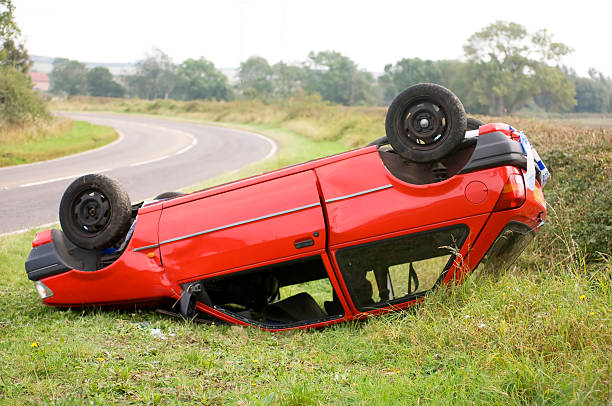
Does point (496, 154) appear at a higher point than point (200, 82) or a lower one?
lower

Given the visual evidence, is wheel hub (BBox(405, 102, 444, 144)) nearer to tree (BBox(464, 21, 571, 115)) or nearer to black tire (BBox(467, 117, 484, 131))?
black tire (BBox(467, 117, 484, 131))

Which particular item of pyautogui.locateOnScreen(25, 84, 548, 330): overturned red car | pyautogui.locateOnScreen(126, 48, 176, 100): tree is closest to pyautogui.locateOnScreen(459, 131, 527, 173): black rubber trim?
pyautogui.locateOnScreen(25, 84, 548, 330): overturned red car

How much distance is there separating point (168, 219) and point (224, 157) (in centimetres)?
1623

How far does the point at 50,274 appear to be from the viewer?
5.30 meters

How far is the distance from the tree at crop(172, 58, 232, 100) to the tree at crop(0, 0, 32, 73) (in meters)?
64.9

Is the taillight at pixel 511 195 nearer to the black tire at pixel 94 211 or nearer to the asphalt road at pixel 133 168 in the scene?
the black tire at pixel 94 211

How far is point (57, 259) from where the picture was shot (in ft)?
17.4

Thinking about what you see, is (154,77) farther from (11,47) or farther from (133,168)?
(133,168)

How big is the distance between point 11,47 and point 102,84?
239 ft

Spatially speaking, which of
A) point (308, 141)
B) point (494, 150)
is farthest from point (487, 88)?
point (494, 150)

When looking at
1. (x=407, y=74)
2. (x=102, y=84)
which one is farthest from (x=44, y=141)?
(x=102, y=84)

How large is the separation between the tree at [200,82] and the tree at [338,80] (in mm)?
19310

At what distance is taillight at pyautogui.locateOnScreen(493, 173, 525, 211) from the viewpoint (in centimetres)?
440

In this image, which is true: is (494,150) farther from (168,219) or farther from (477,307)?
(168,219)
